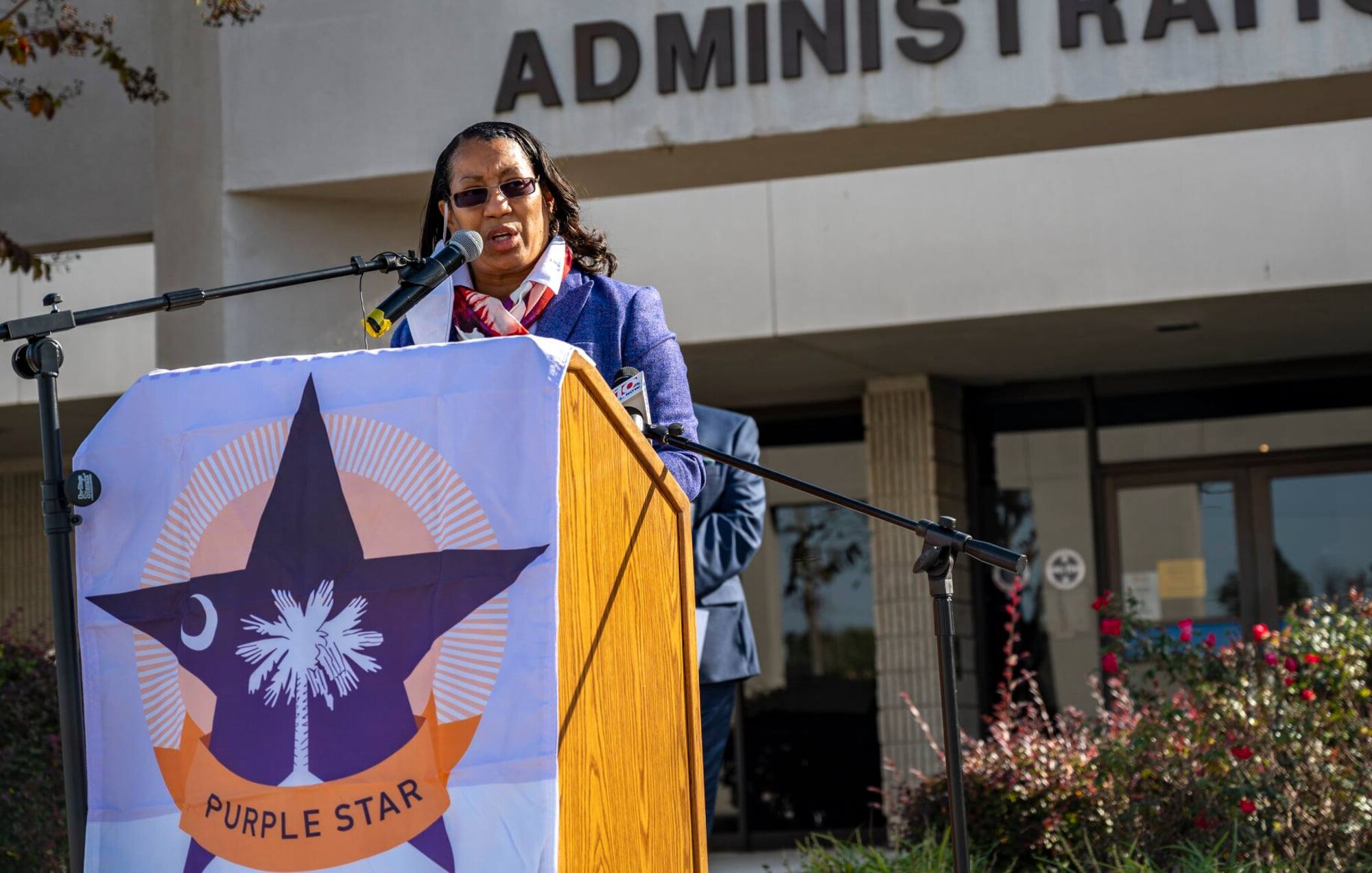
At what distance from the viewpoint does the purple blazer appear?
2992 mm

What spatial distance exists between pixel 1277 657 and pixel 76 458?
5.47 meters

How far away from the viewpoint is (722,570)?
4.95m

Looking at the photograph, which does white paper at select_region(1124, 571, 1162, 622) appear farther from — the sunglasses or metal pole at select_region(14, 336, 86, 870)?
metal pole at select_region(14, 336, 86, 870)

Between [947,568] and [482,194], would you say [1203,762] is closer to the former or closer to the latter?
[947,568]

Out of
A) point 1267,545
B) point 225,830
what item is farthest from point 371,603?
point 1267,545

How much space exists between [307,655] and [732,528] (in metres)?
2.98

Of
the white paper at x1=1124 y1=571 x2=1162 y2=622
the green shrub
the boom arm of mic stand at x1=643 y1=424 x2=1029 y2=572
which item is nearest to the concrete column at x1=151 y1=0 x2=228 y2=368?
the green shrub

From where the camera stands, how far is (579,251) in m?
3.27

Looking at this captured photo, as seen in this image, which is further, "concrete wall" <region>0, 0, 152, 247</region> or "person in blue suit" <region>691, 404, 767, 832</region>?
"concrete wall" <region>0, 0, 152, 247</region>

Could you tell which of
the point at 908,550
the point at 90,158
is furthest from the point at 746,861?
the point at 90,158

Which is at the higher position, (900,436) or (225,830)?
(900,436)

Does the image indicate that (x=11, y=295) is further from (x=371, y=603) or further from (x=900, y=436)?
(x=371, y=603)

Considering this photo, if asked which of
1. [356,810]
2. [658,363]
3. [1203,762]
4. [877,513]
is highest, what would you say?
[658,363]

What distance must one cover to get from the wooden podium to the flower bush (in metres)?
3.55
